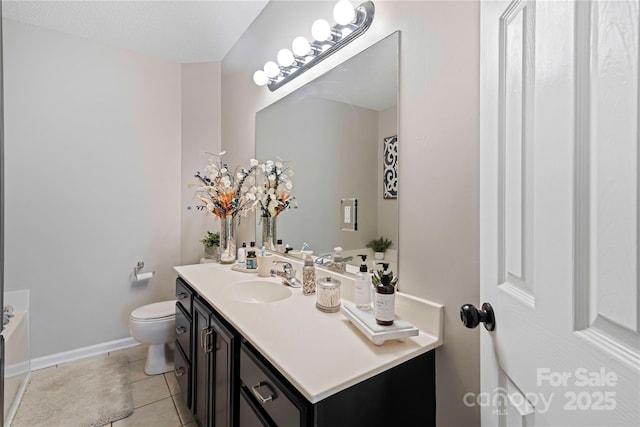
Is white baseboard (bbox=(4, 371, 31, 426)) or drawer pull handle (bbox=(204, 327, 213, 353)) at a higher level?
drawer pull handle (bbox=(204, 327, 213, 353))

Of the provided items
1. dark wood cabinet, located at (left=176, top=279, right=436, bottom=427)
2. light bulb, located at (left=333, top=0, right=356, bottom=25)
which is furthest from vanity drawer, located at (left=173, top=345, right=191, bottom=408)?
light bulb, located at (left=333, top=0, right=356, bottom=25)

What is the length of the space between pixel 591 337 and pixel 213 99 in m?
3.10

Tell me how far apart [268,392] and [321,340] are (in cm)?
21

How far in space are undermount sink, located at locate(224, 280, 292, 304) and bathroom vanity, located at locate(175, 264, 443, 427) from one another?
0.15 meters

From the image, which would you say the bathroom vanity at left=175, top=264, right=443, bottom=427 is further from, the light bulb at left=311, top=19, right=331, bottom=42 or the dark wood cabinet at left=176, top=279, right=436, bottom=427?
the light bulb at left=311, top=19, right=331, bottom=42

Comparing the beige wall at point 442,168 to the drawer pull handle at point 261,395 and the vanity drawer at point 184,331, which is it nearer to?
the drawer pull handle at point 261,395

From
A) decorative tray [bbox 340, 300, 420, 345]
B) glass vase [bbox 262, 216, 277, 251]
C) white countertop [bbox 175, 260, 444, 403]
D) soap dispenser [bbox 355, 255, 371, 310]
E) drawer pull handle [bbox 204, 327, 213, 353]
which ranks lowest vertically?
drawer pull handle [bbox 204, 327, 213, 353]

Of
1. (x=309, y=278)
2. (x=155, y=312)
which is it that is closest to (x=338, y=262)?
(x=309, y=278)

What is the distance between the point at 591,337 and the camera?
1.46 ft

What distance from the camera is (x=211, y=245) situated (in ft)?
8.75

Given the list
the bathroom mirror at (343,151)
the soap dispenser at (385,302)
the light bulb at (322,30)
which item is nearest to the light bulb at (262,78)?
the bathroom mirror at (343,151)

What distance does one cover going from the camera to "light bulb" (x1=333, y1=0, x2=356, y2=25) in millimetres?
1247

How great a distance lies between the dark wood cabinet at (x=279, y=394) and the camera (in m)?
0.77

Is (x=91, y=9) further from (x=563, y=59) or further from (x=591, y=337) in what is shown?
(x=591, y=337)
